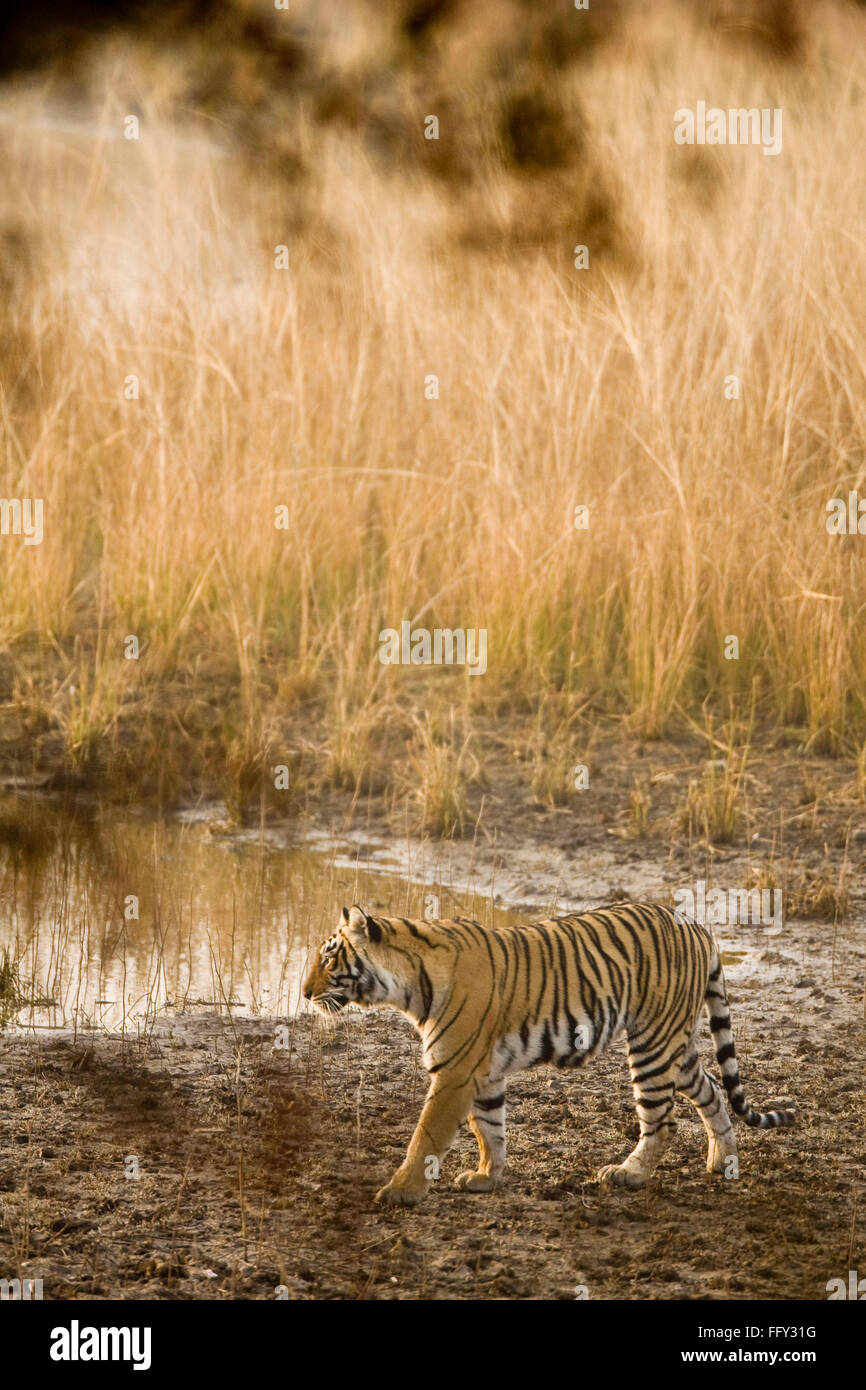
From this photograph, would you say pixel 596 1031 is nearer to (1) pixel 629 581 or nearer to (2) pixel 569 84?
(1) pixel 629 581

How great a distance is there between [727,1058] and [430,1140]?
0.86 meters

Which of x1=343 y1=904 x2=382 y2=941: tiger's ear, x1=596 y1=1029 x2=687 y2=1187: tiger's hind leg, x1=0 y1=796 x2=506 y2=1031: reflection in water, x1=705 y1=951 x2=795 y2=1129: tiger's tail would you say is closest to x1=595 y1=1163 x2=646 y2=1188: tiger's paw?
x1=596 y1=1029 x2=687 y2=1187: tiger's hind leg

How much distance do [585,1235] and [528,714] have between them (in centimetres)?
449

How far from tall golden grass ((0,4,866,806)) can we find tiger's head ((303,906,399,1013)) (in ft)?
11.1

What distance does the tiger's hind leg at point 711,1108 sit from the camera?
4.47 meters

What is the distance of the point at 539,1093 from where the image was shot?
16.6ft

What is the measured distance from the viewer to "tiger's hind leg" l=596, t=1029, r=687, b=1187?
4379 mm

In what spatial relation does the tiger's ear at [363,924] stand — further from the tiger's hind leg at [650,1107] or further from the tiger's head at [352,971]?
the tiger's hind leg at [650,1107]

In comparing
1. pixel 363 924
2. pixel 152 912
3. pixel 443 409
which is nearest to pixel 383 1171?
pixel 363 924

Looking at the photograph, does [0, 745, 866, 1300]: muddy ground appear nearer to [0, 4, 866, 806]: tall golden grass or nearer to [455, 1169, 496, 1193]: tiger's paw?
[455, 1169, 496, 1193]: tiger's paw

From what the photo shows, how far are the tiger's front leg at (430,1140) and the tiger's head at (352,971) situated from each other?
28 cm

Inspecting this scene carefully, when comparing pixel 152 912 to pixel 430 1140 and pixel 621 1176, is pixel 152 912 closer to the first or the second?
pixel 430 1140

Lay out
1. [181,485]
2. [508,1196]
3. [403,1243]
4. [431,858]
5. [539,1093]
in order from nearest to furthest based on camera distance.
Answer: [403,1243] → [508,1196] → [539,1093] → [431,858] → [181,485]

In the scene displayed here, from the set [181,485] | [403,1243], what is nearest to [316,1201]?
[403,1243]
